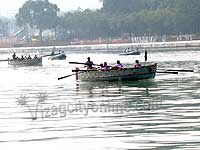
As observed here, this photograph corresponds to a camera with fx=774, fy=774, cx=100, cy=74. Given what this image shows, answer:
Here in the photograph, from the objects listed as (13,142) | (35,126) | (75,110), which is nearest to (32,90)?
(75,110)

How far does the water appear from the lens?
89.8 feet

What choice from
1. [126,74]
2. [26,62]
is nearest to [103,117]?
[126,74]

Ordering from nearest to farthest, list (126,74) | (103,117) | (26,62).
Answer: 1. (103,117)
2. (126,74)
3. (26,62)

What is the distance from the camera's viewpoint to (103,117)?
111ft

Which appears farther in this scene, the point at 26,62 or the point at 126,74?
the point at 26,62

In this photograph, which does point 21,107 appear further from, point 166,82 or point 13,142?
point 166,82

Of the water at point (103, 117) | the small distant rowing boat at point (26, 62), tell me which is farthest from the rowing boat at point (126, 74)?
the small distant rowing boat at point (26, 62)

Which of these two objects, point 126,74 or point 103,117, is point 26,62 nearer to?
point 126,74

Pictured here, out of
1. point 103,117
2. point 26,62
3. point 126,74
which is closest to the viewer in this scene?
point 103,117

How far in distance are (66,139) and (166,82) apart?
28.1m

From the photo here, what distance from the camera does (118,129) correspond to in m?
30.0

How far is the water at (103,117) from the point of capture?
27.4 meters

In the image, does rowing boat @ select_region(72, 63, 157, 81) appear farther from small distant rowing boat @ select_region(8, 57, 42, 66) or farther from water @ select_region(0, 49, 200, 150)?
small distant rowing boat @ select_region(8, 57, 42, 66)

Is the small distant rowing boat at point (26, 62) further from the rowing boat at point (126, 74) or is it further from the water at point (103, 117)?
the water at point (103, 117)
